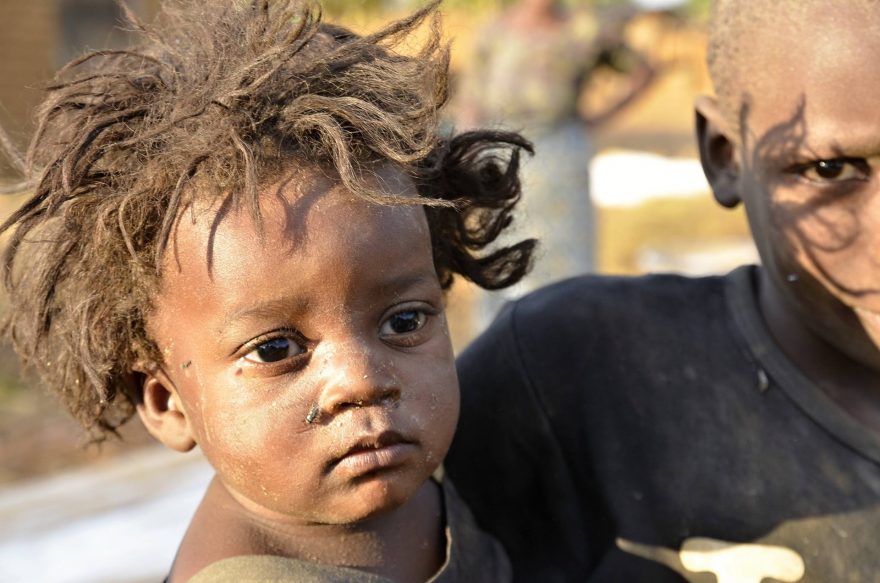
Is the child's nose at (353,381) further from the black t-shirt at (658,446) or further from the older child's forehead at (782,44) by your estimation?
the older child's forehead at (782,44)

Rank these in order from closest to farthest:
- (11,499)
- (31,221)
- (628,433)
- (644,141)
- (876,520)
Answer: (31,221)
(876,520)
(628,433)
(11,499)
(644,141)

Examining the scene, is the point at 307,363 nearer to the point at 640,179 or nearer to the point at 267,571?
the point at 267,571

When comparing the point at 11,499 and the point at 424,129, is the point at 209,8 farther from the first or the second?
the point at 11,499

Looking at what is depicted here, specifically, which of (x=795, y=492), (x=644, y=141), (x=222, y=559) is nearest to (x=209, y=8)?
(x=222, y=559)

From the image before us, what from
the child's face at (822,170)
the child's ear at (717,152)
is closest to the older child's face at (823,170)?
the child's face at (822,170)

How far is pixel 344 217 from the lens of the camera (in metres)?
1.79

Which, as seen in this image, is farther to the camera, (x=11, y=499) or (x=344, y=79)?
(x=11, y=499)

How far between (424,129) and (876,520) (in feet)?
3.51

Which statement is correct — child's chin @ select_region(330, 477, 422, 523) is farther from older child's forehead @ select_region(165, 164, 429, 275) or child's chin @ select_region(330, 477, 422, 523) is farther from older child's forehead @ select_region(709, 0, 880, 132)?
older child's forehead @ select_region(709, 0, 880, 132)

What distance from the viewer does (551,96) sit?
4984mm

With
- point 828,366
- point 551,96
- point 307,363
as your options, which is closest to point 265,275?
point 307,363

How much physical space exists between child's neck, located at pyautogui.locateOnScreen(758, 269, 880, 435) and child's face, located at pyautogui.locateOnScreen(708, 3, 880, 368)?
0.17ft

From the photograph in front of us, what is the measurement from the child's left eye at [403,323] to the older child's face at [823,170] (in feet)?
2.29

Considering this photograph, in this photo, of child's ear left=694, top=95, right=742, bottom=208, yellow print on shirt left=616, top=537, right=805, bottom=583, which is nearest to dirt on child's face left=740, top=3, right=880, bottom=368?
child's ear left=694, top=95, right=742, bottom=208
